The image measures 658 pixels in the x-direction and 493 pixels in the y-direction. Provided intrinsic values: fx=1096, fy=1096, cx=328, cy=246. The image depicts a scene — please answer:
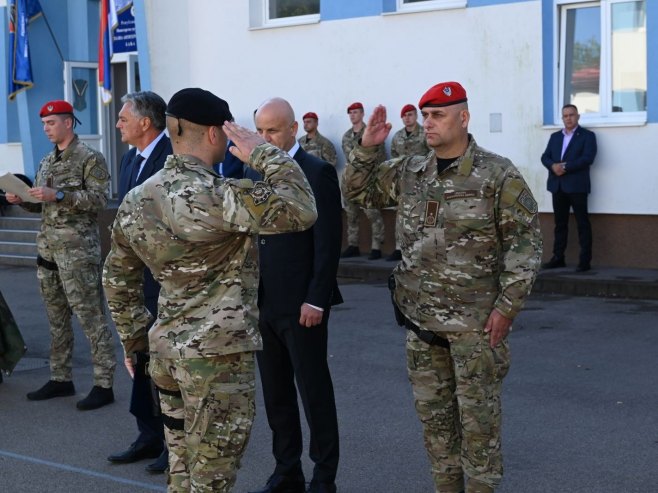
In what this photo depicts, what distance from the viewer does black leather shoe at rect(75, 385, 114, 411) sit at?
7730 mm

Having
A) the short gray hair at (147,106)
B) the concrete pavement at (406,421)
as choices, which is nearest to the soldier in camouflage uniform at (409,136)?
the concrete pavement at (406,421)

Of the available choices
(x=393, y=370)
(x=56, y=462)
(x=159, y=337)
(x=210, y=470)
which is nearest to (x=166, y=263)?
(x=159, y=337)

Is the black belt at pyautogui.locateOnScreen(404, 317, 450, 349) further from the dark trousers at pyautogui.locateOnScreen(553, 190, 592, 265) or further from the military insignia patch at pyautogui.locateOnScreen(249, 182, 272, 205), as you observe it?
the dark trousers at pyautogui.locateOnScreen(553, 190, 592, 265)

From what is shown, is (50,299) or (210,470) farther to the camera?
(50,299)

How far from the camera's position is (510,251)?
4895 mm

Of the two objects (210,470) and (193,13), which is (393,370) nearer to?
(210,470)

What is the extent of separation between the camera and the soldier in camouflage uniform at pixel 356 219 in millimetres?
14812

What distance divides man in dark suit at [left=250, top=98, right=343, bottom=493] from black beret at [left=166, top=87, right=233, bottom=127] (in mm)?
1280

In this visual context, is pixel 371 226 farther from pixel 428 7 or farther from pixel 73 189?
pixel 73 189

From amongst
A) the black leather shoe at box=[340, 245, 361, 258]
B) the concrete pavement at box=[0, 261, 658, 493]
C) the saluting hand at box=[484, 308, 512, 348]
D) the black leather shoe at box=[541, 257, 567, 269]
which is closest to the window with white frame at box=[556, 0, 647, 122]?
the black leather shoe at box=[541, 257, 567, 269]

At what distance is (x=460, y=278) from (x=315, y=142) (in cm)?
1054

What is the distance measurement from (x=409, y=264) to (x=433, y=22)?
9835 millimetres

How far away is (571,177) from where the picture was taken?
13.0 metres

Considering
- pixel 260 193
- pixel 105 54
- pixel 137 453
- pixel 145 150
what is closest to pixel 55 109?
pixel 145 150
